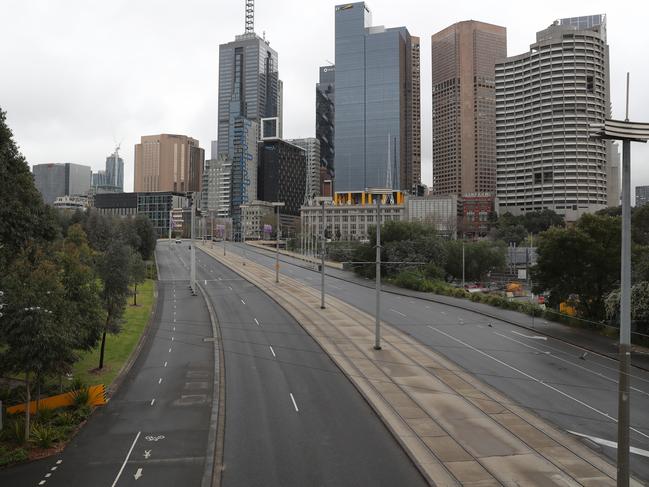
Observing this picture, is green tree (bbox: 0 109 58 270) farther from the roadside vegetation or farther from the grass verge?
the grass verge

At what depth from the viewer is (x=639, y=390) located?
26297 millimetres

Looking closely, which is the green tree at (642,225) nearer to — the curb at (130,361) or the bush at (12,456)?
the curb at (130,361)

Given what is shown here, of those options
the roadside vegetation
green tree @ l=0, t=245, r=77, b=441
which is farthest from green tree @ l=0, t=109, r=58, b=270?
green tree @ l=0, t=245, r=77, b=441

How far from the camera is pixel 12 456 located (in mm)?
18938

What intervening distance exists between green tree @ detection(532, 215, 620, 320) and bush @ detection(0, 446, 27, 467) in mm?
39455

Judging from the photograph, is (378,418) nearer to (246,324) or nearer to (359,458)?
(359,458)

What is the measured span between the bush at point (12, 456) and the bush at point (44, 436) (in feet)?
2.17

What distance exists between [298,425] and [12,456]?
10.2 meters

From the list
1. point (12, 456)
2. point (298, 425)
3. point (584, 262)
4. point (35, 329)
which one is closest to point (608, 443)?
point (298, 425)

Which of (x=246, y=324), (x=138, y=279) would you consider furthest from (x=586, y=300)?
(x=138, y=279)

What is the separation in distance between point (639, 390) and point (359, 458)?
16.5 meters

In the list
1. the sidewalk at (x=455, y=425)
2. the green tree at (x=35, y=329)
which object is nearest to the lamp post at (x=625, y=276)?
the sidewalk at (x=455, y=425)

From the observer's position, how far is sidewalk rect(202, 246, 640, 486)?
54.3 feet

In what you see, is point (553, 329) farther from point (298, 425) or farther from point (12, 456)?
point (12, 456)
